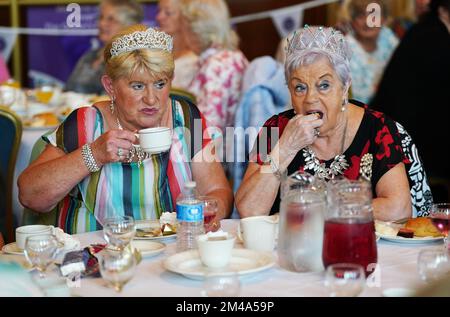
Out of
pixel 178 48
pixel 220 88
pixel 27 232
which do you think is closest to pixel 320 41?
pixel 27 232

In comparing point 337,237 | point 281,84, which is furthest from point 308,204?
point 281,84

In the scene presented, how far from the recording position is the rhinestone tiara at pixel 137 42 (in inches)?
117

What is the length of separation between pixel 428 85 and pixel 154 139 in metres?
3.21

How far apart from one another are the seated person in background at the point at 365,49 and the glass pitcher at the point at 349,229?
411 centimetres

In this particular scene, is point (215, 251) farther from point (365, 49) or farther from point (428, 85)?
point (365, 49)

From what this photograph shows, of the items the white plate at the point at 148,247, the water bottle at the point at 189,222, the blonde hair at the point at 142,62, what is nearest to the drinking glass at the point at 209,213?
the water bottle at the point at 189,222

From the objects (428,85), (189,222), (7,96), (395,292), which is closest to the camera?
(395,292)

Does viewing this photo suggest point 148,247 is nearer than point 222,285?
No

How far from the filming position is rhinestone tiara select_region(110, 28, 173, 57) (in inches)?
117

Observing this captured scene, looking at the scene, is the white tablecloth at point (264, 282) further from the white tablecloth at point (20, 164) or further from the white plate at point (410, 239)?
the white tablecloth at point (20, 164)

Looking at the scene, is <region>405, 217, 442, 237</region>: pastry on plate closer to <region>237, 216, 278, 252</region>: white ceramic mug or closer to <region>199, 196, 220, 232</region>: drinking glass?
<region>237, 216, 278, 252</region>: white ceramic mug

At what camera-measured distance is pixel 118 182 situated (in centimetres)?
307

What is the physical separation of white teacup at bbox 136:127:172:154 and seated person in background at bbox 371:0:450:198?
3053 millimetres

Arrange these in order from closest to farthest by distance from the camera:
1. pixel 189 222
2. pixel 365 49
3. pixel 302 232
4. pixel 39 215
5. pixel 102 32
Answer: pixel 302 232 → pixel 189 222 → pixel 39 215 → pixel 102 32 → pixel 365 49
